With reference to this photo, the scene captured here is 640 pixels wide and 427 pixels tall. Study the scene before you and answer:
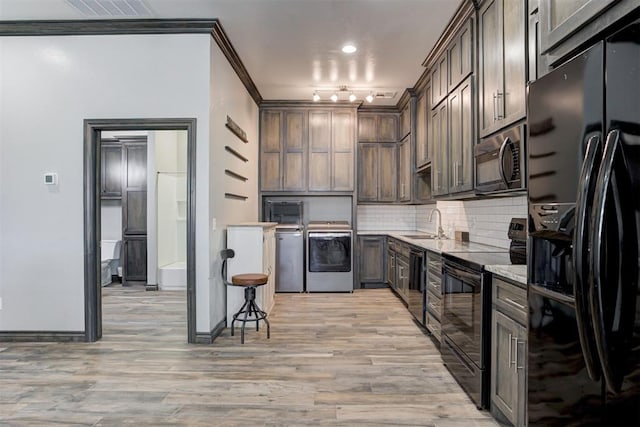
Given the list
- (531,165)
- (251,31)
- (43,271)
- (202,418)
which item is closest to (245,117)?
(251,31)

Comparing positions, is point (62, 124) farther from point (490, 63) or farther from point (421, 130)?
point (421, 130)

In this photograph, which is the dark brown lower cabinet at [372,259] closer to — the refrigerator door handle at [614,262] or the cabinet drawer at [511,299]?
the cabinet drawer at [511,299]

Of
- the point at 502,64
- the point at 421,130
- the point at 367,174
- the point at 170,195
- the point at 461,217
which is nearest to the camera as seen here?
the point at 502,64

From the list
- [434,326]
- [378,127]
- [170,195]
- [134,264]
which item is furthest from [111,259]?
[434,326]

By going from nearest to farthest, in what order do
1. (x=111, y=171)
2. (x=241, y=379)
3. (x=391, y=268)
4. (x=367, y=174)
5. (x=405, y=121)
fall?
(x=241, y=379)
(x=391, y=268)
(x=405, y=121)
(x=367, y=174)
(x=111, y=171)

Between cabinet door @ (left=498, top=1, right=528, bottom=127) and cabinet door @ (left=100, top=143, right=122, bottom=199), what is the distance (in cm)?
621

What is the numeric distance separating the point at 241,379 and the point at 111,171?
17.6ft

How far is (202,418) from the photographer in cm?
229

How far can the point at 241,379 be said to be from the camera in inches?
111

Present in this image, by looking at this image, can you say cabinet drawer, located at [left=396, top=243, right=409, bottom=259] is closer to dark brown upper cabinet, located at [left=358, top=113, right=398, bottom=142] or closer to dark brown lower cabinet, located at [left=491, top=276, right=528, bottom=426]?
dark brown upper cabinet, located at [left=358, top=113, right=398, bottom=142]

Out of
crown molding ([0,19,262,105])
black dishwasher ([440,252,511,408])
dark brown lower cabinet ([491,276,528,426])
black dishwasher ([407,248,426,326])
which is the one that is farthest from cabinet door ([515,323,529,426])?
crown molding ([0,19,262,105])

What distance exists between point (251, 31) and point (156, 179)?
11.0 ft

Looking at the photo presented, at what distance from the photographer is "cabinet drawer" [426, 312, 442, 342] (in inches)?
131

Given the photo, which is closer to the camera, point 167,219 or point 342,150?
point 342,150
